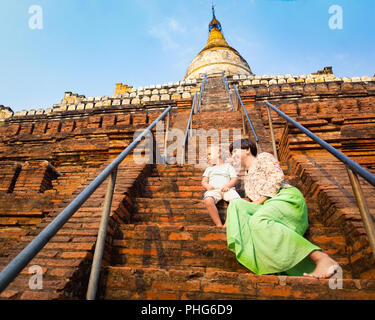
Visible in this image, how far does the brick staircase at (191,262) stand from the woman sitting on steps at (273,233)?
0.13m

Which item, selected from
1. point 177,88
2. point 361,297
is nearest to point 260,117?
point 361,297

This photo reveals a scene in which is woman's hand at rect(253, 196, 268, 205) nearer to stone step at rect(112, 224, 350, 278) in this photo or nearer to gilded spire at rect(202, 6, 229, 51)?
stone step at rect(112, 224, 350, 278)

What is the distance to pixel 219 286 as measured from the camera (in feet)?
5.29

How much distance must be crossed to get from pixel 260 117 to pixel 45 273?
524 centimetres

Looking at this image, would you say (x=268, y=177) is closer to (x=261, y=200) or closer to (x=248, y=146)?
(x=261, y=200)

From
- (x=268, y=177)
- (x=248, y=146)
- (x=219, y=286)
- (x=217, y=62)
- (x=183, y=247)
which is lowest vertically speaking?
(x=219, y=286)

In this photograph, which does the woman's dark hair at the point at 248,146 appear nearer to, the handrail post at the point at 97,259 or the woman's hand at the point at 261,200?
the woman's hand at the point at 261,200

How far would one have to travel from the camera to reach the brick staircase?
5.02 ft

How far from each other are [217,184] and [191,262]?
3.96 ft

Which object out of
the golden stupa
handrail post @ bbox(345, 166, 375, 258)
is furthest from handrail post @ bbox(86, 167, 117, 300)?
the golden stupa

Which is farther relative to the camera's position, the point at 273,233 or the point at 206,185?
the point at 206,185

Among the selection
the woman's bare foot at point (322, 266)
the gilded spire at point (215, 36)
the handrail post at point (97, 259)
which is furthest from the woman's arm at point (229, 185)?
the gilded spire at point (215, 36)

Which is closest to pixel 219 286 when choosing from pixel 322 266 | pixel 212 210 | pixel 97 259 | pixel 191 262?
pixel 191 262

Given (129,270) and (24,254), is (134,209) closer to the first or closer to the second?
(129,270)
